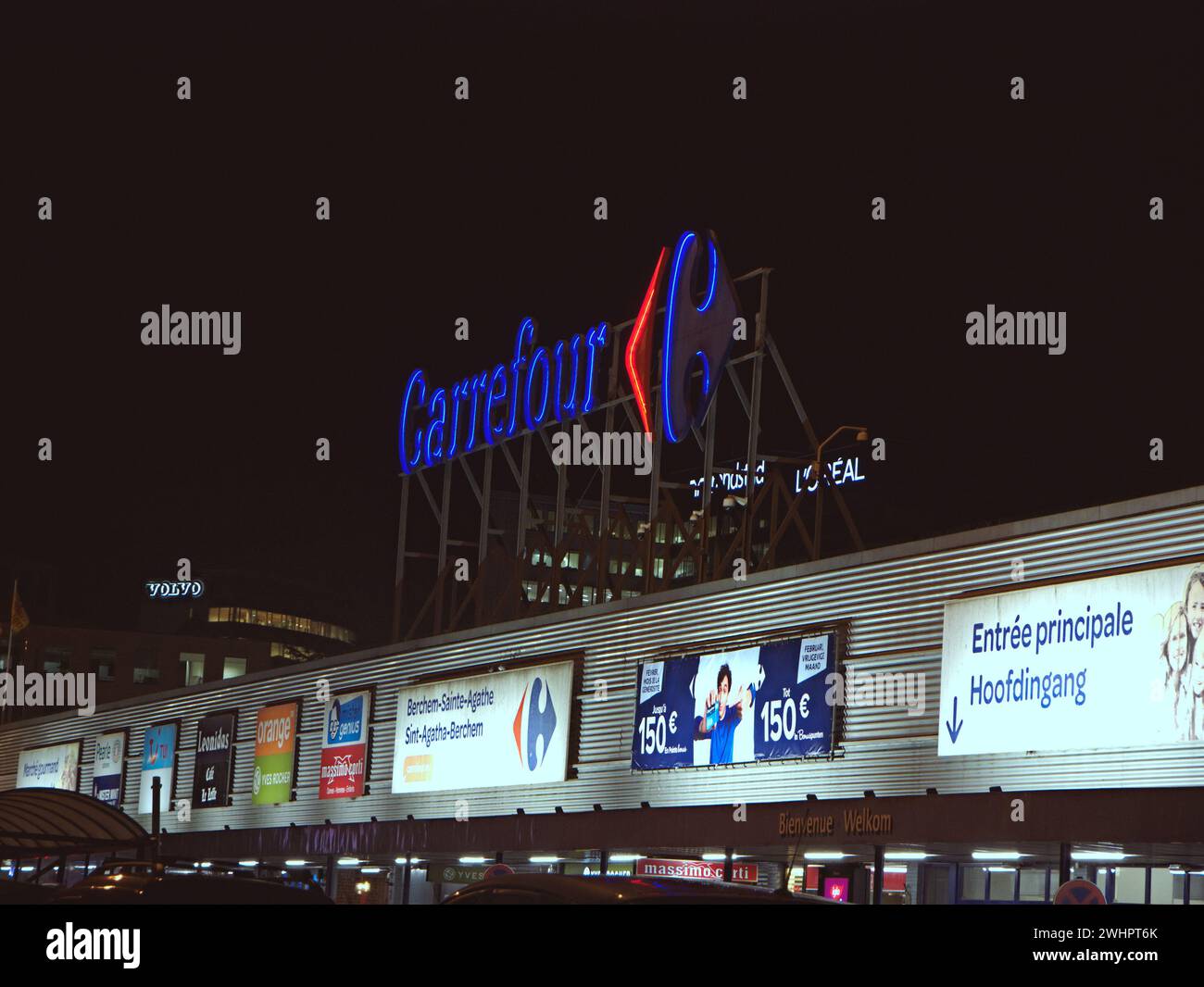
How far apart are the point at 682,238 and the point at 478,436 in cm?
1017

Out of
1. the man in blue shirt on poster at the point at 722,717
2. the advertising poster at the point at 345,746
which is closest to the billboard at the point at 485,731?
the advertising poster at the point at 345,746

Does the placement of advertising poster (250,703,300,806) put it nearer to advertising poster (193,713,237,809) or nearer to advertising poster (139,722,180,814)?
advertising poster (193,713,237,809)

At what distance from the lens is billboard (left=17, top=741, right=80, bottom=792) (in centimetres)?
5188

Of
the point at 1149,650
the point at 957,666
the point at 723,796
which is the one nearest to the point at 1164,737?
the point at 1149,650

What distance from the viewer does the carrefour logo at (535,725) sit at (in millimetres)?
30203

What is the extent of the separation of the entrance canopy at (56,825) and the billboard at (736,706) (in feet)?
41.8

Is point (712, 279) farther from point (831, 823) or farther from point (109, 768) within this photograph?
point (109, 768)

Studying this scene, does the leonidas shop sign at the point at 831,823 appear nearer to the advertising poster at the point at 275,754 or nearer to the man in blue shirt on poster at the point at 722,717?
the man in blue shirt on poster at the point at 722,717

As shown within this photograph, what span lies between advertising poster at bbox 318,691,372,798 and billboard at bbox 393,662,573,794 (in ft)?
4.79

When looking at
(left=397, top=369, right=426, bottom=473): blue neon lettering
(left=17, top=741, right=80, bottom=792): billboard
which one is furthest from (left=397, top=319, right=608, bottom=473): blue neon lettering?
(left=17, top=741, right=80, bottom=792): billboard

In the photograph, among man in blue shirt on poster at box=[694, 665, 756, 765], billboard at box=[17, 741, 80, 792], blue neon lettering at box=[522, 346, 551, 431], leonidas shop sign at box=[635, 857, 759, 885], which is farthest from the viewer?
billboard at box=[17, 741, 80, 792]

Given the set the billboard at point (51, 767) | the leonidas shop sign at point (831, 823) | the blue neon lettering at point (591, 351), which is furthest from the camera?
the billboard at point (51, 767)
